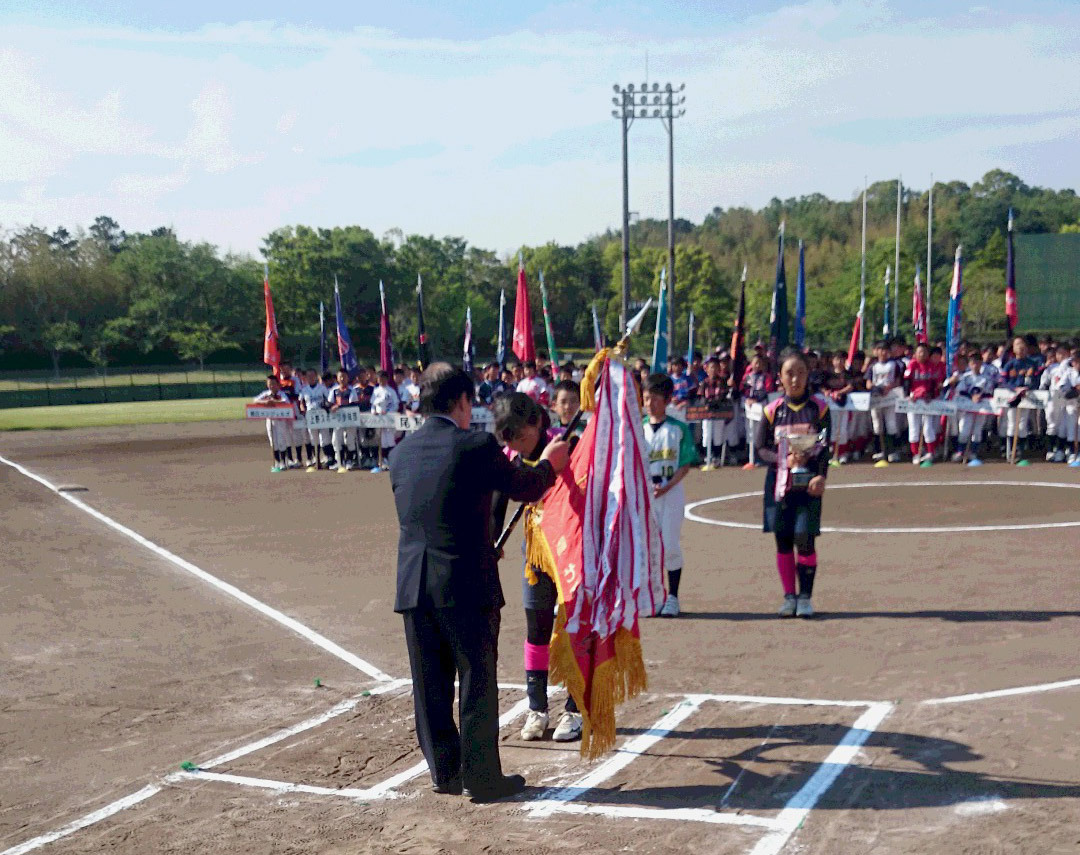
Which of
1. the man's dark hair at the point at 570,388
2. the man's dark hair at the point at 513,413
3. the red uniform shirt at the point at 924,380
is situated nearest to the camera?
the man's dark hair at the point at 513,413

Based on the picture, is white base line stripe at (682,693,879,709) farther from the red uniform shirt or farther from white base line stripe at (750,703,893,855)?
the red uniform shirt

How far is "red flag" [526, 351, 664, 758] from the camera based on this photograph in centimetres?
623

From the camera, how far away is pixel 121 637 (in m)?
9.70

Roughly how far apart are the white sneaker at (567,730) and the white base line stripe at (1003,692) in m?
2.15

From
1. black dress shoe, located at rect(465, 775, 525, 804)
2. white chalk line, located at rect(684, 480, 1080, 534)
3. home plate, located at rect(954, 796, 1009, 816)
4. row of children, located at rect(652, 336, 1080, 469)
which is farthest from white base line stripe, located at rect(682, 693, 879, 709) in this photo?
row of children, located at rect(652, 336, 1080, 469)

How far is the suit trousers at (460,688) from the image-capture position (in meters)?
5.68

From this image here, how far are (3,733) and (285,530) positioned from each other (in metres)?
8.00

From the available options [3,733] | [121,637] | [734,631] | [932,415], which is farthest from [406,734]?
[932,415]

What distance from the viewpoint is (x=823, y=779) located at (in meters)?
5.82

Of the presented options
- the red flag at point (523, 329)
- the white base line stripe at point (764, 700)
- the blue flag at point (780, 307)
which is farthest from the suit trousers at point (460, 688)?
the red flag at point (523, 329)

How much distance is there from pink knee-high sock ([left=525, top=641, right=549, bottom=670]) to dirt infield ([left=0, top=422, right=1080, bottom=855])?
0.47m

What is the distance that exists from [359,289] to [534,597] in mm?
76540

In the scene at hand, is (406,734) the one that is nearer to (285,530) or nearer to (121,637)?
(121,637)

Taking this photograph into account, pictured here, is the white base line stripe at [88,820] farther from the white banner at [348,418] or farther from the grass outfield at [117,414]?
the grass outfield at [117,414]
